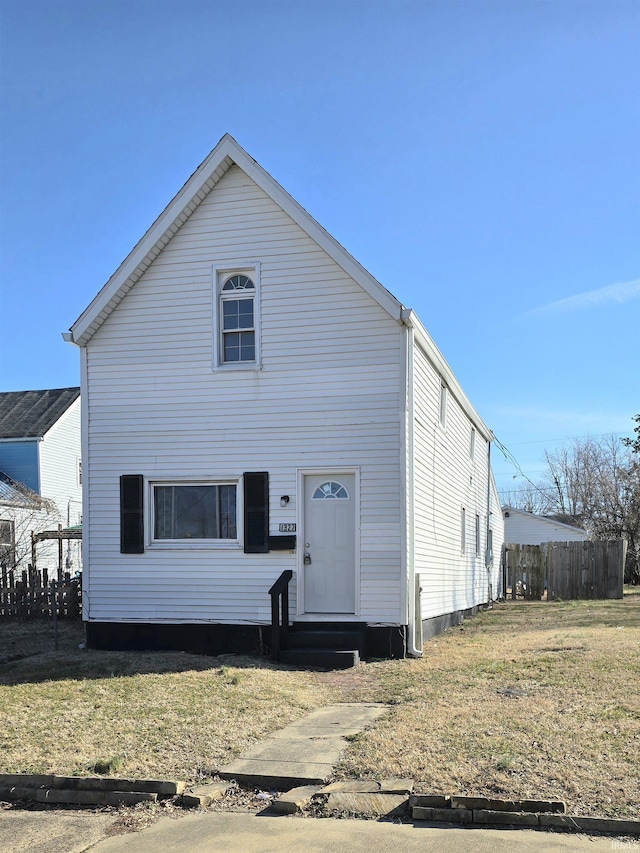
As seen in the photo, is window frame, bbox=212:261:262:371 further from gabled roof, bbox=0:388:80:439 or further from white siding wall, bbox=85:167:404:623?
gabled roof, bbox=0:388:80:439

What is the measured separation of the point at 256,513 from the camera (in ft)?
43.8

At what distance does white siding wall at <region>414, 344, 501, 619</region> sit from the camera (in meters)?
14.4

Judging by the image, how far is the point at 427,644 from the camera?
1441 centimetres

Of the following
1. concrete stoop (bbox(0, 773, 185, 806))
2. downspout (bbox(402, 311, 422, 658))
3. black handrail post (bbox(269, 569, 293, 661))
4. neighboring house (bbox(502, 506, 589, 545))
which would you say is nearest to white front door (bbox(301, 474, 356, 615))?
black handrail post (bbox(269, 569, 293, 661))

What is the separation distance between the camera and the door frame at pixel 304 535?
1295 cm

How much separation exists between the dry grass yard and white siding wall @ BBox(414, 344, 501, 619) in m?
1.90

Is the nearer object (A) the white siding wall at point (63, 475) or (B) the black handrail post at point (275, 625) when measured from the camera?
(B) the black handrail post at point (275, 625)

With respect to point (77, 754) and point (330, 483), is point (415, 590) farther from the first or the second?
point (77, 754)

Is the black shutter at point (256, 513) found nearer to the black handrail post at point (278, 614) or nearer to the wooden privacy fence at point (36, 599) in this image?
the black handrail post at point (278, 614)

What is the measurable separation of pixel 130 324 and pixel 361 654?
6.40m

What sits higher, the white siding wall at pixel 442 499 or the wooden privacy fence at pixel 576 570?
the white siding wall at pixel 442 499

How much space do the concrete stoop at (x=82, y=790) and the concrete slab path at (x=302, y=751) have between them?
588mm

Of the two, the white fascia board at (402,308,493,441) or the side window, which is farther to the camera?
the side window

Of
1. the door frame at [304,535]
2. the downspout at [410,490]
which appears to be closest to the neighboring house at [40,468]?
the door frame at [304,535]
